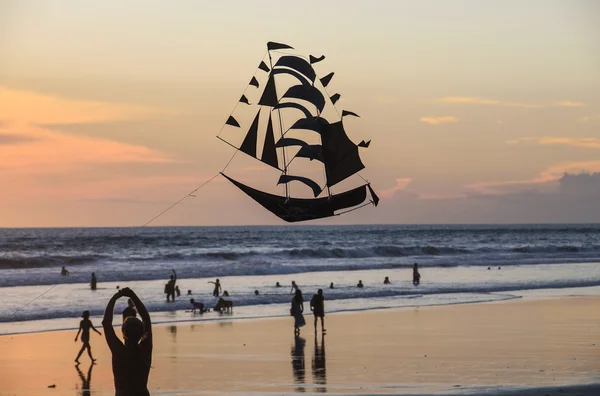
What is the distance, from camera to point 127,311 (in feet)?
53.1

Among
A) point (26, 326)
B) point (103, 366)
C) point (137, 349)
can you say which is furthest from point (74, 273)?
point (137, 349)

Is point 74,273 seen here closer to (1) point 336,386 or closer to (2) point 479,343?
(2) point 479,343

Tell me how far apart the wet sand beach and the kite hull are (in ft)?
13.7

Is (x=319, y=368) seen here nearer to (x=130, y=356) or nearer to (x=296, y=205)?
(x=296, y=205)

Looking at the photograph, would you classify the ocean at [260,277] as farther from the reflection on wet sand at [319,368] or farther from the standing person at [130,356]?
the standing person at [130,356]

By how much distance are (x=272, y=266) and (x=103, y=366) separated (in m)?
43.6

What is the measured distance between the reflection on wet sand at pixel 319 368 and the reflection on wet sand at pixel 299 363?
24 cm

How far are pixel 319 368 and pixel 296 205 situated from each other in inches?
262

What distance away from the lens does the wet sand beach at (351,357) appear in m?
17.2

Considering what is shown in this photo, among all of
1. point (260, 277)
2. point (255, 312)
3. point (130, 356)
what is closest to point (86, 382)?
point (130, 356)

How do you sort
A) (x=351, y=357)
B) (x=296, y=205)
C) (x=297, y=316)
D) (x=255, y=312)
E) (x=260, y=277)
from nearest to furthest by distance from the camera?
(x=296, y=205), (x=351, y=357), (x=297, y=316), (x=255, y=312), (x=260, y=277)

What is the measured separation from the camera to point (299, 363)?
20.0 metres

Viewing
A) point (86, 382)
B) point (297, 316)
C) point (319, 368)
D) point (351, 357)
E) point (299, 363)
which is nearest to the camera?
point (86, 382)

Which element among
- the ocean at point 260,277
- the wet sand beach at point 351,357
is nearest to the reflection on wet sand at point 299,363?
the wet sand beach at point 351,357
